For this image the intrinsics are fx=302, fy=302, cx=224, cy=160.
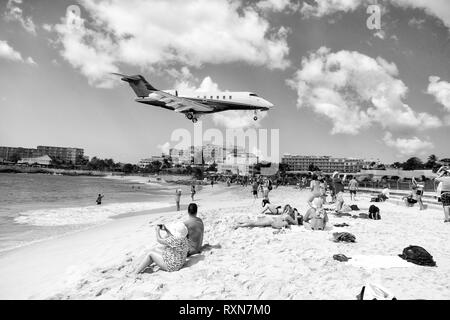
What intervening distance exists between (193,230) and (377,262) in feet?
12.9

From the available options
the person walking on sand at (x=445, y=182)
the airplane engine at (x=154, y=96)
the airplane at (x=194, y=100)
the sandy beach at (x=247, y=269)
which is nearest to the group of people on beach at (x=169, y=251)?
the sandy beach at (x=247, y=269)

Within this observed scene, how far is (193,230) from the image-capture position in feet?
23.0

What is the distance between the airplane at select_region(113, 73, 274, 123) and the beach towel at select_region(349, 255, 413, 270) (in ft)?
53.0

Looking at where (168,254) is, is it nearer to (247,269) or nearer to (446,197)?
(247,269)

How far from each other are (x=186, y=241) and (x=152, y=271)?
0.89 meters

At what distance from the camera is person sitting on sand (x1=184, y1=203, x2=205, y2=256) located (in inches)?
268

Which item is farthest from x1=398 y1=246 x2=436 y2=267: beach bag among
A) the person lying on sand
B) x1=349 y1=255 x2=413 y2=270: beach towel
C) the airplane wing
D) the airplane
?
the airplane wing

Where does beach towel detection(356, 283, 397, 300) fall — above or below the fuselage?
below

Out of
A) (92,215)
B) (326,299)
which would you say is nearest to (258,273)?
(326,299)

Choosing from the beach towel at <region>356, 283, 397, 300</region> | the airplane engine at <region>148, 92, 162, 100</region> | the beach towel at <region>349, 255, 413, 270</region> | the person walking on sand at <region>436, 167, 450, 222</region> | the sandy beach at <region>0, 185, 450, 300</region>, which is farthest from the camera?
the airplane engine at <region>148, 92, 162, 100</region>

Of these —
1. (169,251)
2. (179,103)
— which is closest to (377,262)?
(169,251)

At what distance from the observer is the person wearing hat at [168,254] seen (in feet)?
19.7

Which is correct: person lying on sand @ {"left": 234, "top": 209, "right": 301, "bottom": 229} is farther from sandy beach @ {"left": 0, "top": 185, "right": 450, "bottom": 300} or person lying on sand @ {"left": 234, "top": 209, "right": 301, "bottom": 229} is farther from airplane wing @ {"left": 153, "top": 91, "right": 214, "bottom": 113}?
airplane wing @ {"left": 153, "top": 91, "right": 214, "bottom": 113}

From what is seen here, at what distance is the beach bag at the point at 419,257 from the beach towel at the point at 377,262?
13 centimetres
